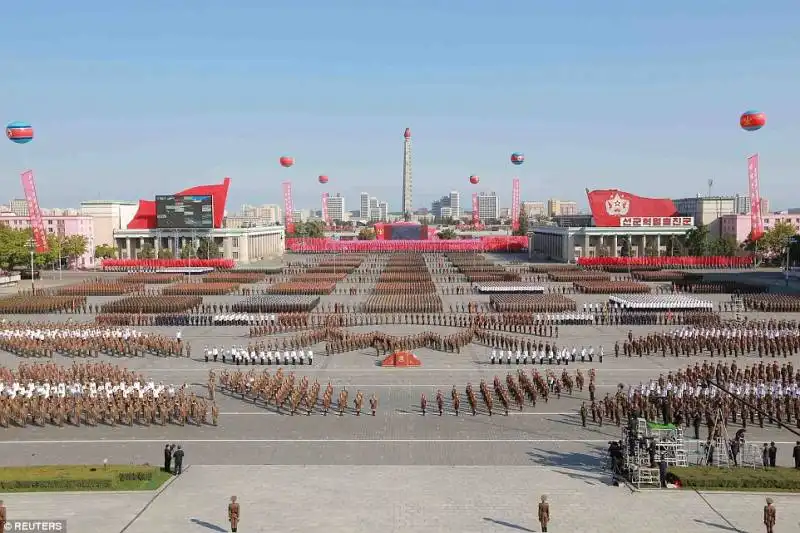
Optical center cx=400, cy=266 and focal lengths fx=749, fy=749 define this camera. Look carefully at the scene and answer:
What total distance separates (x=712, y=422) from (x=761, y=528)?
20.8 ft

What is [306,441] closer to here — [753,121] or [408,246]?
[753,121]

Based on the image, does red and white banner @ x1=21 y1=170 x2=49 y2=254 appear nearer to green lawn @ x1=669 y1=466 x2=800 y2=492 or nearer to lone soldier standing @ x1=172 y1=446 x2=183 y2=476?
lone soldier standing @ x1=172 y1=446 x2=183 y2=476

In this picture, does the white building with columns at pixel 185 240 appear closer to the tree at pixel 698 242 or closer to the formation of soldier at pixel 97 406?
the tree at pixel 698 242

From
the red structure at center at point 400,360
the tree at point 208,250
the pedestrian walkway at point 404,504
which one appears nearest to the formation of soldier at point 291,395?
the red structure at center at point 400,360

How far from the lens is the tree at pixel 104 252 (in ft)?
305

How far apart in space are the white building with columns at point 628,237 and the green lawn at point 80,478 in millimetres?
80559

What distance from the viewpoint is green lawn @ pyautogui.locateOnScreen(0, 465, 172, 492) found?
54.1ft

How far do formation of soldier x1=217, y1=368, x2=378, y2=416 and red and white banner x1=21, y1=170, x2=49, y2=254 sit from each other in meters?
58.0

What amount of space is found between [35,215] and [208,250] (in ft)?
64.4

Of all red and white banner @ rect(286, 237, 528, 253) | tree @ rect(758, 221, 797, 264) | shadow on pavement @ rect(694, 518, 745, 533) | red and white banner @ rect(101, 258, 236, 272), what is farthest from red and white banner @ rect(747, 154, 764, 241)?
shadow on pavement @ rect(694, 518, 745, 533)

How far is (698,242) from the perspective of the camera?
89688mm

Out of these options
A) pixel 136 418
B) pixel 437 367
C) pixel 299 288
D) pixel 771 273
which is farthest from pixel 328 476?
pixel 771 273

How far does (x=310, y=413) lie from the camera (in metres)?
23.9

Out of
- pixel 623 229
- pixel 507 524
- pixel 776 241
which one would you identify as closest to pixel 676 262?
pixel 623 229
